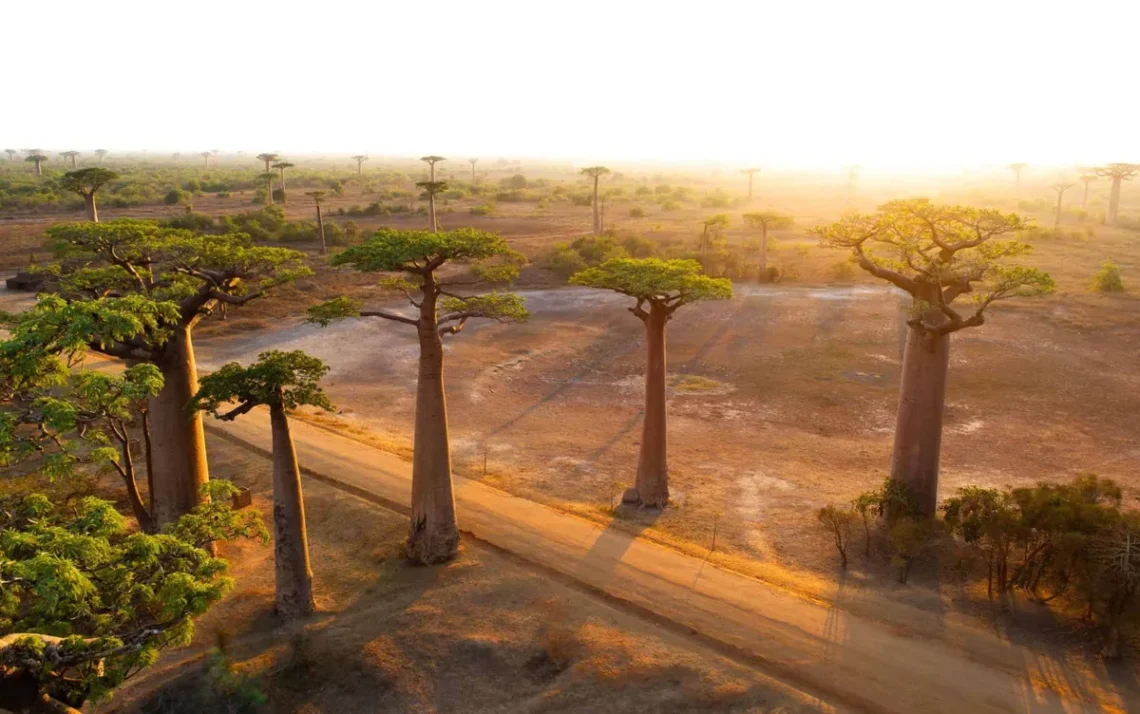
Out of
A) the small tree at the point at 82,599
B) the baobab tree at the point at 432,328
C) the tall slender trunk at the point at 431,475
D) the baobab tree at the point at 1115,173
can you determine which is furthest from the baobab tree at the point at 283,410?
the baobab tree at the point at 1115,173

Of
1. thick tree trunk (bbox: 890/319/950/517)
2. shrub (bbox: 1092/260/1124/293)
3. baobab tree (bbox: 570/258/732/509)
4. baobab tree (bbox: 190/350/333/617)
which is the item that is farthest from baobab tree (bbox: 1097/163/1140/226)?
baobab tree (bbox: 190/350/333/617)

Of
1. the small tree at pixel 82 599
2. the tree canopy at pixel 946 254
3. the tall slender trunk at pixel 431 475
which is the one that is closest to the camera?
the small tree at pixel 82 599

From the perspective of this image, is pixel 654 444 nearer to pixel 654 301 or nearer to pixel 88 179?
pixel 654 301

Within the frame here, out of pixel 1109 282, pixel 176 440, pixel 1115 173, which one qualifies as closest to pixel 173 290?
pixel 176 440

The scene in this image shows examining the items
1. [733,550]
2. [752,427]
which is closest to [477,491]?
[733,550]

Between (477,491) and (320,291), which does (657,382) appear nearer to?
(477,491)

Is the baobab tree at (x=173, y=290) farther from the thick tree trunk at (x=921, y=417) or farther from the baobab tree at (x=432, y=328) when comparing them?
the thick tree trunk at (x=921, y=417)

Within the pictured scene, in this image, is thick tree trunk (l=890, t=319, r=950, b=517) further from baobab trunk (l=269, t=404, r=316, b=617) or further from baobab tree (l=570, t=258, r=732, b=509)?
baobab trunk (l=269, t=404, r=316, b=617)
